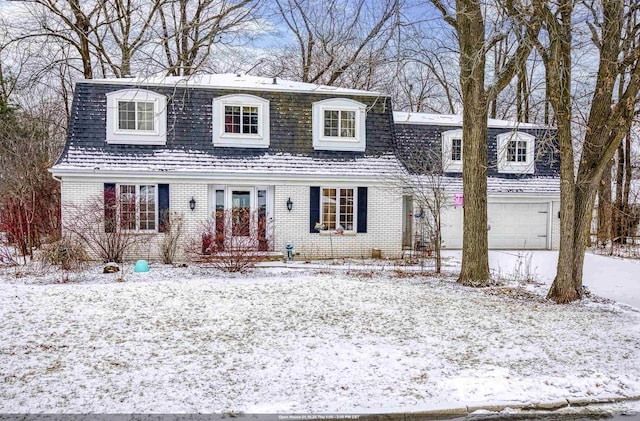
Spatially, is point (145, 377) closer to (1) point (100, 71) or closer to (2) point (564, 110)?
(2) point (564, 110)

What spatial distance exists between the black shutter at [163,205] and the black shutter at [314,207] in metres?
4.53

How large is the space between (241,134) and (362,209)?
4.76 meters

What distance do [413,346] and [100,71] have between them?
25.0 meters

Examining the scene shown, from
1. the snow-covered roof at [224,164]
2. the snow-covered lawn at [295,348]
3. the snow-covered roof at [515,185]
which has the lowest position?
the snow-covered lawn at [295,348]

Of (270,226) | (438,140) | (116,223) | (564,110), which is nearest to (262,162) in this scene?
(270,226)

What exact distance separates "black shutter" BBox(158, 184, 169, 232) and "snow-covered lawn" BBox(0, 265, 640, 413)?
480 centimetres

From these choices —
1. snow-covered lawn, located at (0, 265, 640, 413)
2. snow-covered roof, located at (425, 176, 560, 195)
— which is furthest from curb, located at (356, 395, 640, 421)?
snow-covered roof, located at (425, 176, 560, 195)

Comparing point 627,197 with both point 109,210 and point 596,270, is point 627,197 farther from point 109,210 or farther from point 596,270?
point 109,210

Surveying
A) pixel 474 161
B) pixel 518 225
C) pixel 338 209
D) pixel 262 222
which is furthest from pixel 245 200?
pixel 518 225

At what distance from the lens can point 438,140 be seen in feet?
62.1

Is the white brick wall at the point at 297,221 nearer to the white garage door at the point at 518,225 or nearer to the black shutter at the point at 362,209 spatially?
the black shutter at the point at 362,209

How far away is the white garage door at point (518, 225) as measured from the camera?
1886 centimetres

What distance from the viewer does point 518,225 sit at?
1902cm

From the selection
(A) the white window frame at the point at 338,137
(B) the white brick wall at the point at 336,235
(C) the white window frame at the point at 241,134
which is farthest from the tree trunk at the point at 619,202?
(C) the white window frame at the point at 241,134
